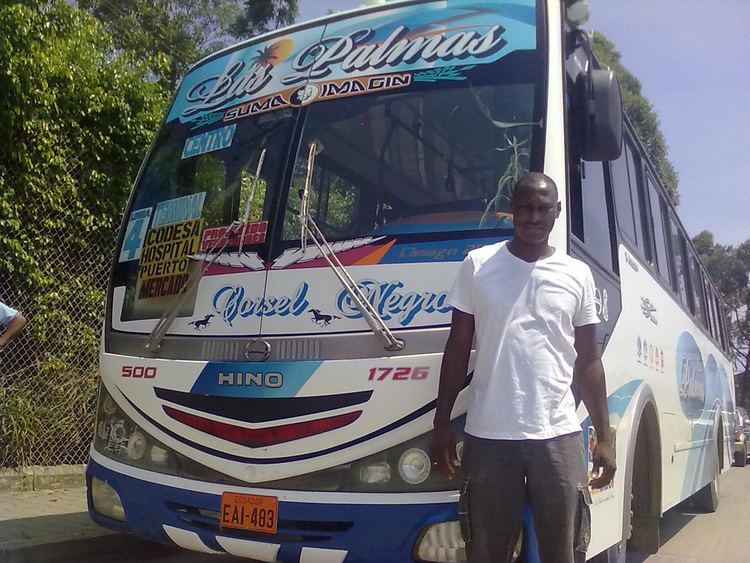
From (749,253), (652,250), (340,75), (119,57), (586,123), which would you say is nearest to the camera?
(586,123)

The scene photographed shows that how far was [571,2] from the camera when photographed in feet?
13.2

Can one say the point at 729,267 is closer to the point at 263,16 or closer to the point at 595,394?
the point at 263,16

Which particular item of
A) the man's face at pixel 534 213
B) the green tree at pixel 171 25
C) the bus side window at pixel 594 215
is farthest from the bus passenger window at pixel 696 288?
the green tree at pixel 171 25

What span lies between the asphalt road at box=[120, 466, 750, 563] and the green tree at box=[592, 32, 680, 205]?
16.7 metres

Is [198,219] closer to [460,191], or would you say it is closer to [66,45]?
[460,191]

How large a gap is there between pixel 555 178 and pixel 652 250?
109 inches

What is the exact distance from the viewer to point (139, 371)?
393cm

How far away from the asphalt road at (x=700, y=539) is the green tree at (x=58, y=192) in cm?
250

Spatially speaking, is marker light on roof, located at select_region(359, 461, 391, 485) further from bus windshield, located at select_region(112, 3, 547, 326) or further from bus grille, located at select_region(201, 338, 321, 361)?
bus windshield, located at select_region(112, 3, 547, 326)

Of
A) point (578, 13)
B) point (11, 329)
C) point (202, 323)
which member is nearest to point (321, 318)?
point (202, 323)

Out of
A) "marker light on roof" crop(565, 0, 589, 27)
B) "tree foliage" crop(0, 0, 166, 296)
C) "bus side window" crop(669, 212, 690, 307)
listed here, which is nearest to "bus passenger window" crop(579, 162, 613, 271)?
"marker light on roof" crop(565, 0, 589, 27)

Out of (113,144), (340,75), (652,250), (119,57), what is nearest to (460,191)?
(340,75)

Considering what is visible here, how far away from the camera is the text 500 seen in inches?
153

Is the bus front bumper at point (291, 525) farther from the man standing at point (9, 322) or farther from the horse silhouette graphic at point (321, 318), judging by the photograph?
the man standing at point (9, 322)
